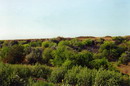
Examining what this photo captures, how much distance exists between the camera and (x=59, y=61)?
75.7ft

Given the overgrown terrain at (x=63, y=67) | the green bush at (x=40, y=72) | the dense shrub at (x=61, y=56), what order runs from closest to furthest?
1. the overgrown terrain at (x=63, y=67)
2. the green bush at (x=40, y=72)
3. the dense shrub at (x=61, y=56)

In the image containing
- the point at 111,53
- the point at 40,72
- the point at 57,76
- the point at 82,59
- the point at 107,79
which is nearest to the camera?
the point at 107,79

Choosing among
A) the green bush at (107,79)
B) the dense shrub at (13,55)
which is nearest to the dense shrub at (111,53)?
the dense shrub at (13,55)

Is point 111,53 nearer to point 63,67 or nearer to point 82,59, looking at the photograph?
point 82,59

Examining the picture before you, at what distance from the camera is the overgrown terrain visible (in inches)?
483

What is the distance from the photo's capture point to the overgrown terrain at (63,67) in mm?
12262

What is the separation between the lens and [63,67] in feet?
53.8

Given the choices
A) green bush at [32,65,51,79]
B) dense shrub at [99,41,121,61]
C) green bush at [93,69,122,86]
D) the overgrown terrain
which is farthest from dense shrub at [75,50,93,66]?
dense shrub at [99,41,121,61]

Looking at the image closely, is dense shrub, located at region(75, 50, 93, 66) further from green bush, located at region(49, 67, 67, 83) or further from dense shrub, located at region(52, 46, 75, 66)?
green bush, located at region(49, 67, 67, 83)

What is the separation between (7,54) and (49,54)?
19.4 feet

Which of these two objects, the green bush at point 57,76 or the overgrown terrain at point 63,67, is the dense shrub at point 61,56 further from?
the green bush at point 57,76

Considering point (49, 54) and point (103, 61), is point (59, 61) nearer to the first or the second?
point (49, 54)

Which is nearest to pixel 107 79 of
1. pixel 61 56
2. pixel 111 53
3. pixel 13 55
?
pixel 61 56

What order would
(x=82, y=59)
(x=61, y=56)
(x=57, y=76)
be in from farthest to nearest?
(x=61, y=56) < (x=82, y=59) < (x=57, y=76)
